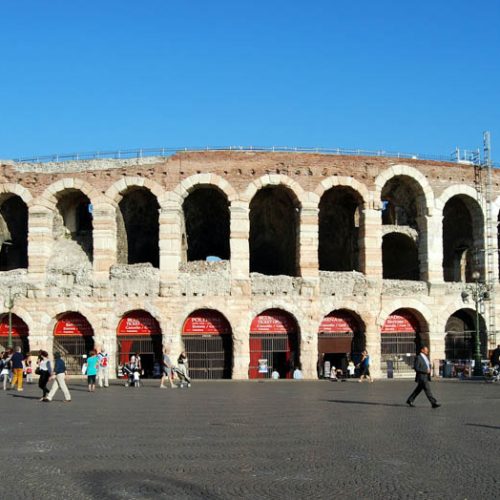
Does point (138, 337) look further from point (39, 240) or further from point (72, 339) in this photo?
point (39, 240)

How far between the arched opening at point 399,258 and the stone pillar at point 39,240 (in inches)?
673

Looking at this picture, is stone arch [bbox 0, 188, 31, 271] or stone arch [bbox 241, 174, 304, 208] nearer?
stone arch [bbox 241, 174, 304, 208]

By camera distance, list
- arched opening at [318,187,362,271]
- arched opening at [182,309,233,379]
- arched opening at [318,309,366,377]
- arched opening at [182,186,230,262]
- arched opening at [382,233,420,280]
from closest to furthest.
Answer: arched opening at [182,309,233,379]
arched opening at [318,309,366,377]
arched opening at [318,187,362,271]
arched opening at [182,186,230,262]
arched opening at [382,233,420,280]

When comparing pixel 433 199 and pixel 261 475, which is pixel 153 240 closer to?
pixel 433 199

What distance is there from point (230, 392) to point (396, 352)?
13.1 metres

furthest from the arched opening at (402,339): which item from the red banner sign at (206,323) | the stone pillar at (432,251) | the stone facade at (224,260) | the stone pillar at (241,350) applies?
the red banner sign at (206,323)

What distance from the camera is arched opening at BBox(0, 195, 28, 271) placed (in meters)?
34.6

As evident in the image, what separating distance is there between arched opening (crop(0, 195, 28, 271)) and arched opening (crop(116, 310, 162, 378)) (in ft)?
25.8

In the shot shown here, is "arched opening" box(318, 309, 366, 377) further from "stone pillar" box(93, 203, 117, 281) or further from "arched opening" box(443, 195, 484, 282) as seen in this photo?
"stone pillar" box(93, 203, 117, 281)

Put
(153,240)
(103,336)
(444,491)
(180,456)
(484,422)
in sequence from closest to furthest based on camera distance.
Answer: (444,491)
(180,456)
(484,422)
(103,336)
(153,240)

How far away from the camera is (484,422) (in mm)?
13359

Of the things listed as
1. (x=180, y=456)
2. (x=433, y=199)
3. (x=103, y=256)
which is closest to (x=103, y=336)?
(x=103, y=256)

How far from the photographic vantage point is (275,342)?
3130 centimetres

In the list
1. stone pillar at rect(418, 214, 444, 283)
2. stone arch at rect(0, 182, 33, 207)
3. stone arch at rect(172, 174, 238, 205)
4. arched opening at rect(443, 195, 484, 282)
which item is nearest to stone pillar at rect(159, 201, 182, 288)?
stone arch at rect(172, 174, 238, 205)
